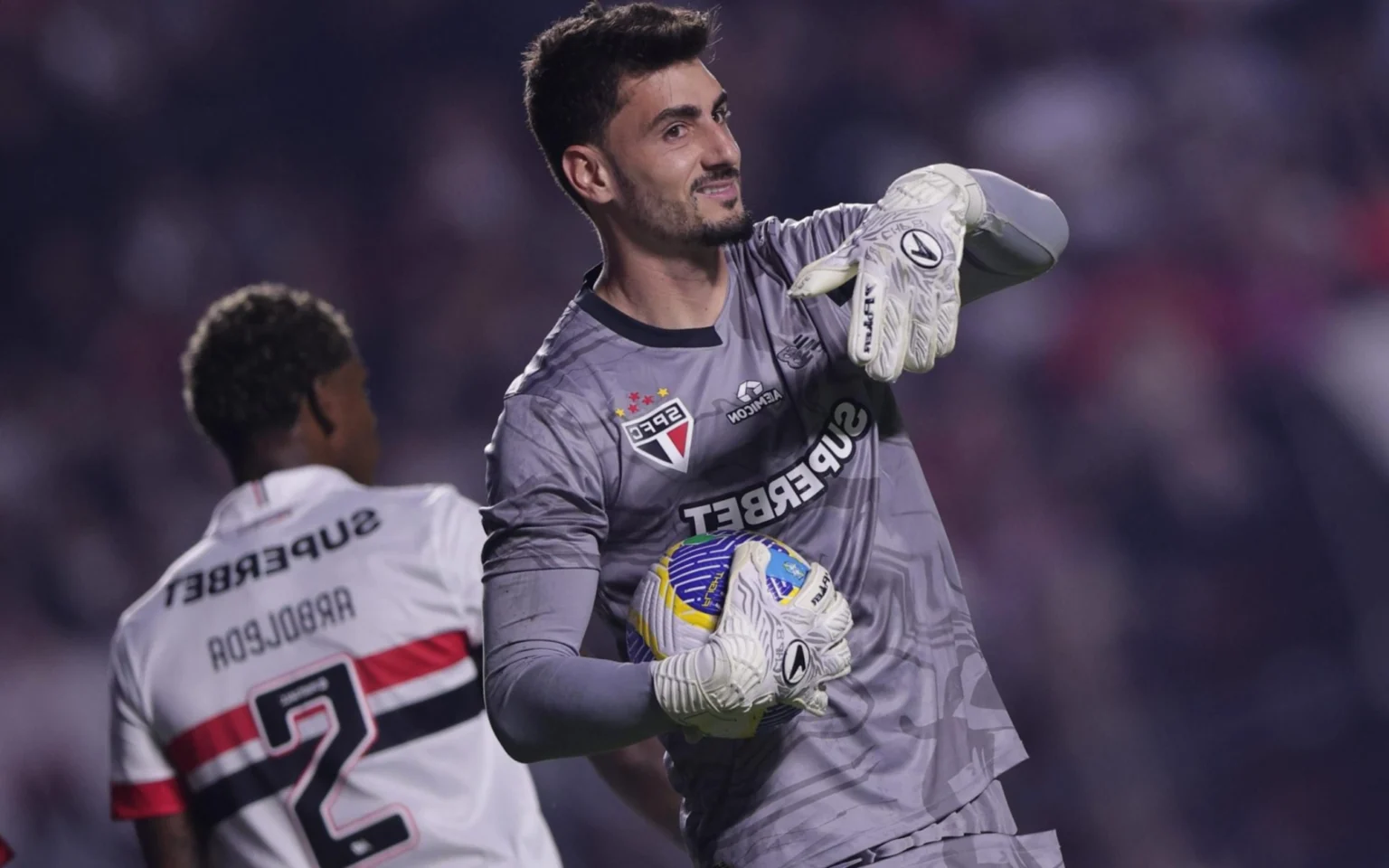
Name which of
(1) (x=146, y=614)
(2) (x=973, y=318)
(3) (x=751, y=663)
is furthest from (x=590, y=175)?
(2) (x=973, y=318)

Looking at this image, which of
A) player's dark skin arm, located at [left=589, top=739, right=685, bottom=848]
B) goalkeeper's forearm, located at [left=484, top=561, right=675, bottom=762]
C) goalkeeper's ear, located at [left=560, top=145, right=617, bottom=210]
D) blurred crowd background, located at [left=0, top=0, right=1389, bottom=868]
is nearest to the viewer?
goalkeeper's forearm, located at [left=484, top=561, right=675, bottom=762]

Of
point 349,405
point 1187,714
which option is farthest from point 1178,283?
point 349,405

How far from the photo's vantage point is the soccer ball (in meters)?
2.26

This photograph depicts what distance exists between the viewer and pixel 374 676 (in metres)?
3.34

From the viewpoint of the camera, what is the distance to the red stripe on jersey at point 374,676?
3346 mm

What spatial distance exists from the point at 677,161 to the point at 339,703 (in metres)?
1.43

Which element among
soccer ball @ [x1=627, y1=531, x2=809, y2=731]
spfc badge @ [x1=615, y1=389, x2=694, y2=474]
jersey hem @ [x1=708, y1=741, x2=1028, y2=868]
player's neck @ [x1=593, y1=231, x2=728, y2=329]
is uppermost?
player's neck @ [x1=593, y1=231, x2=728, y2=329]

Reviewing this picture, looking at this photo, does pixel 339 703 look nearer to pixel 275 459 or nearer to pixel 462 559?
pixel 462 559

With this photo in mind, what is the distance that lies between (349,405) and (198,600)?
634mm

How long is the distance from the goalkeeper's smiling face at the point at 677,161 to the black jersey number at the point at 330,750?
4.18 feet

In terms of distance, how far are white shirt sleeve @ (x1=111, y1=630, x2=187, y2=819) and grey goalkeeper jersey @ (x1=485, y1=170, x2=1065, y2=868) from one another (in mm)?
1411

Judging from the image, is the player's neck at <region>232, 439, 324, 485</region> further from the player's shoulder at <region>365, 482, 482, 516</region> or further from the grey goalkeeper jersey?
the grey goalkeeper jersey

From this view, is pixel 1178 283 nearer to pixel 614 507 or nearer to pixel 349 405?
pixel 349 405

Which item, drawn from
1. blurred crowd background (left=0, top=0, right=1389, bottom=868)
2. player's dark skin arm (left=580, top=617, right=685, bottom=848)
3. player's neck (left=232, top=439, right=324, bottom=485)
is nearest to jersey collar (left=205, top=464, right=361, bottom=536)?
player's neck (left=232, top=439, right=324, bottom=485)
